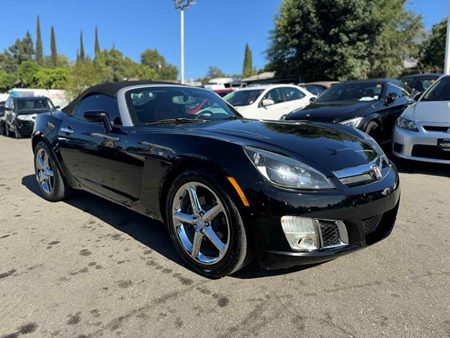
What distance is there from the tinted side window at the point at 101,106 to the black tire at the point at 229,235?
1.10 m

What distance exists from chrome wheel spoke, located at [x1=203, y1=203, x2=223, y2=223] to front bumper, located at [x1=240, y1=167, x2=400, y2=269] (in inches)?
10.0

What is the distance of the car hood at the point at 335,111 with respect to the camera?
6.33m

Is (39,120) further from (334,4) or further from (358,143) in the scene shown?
(334,4)

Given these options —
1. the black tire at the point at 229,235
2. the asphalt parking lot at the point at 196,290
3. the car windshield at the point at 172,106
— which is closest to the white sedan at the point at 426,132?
the asphalt parking lot at the point at 196,290

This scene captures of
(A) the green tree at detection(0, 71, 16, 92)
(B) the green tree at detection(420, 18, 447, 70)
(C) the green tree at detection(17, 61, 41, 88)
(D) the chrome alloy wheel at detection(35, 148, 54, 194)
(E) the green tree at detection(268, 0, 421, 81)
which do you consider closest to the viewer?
(D) the chrome alloy wheel at detection(35, 148, 54, 194)

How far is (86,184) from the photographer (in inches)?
153

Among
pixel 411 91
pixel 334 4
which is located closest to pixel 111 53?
pixel 334 4

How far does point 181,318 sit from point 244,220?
2.21 feet

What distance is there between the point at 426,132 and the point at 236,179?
4.09 m

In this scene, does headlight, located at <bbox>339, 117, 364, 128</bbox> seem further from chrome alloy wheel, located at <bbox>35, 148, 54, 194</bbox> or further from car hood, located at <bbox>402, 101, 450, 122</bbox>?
chrome alloy wheel, located at <bbox>35, 148, 54, 194</bbox>

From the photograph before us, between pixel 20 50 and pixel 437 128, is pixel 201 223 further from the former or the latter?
pixel 20 50

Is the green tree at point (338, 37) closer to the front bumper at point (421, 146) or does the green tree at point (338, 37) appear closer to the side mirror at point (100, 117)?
the front bumper at point (421, 146)

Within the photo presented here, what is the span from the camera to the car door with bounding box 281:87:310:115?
10008 mm

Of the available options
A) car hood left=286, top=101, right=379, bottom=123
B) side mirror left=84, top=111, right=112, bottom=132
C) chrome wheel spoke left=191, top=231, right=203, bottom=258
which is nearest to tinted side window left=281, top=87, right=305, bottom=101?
car hood left=286, top=101, right=379, bottom=123
